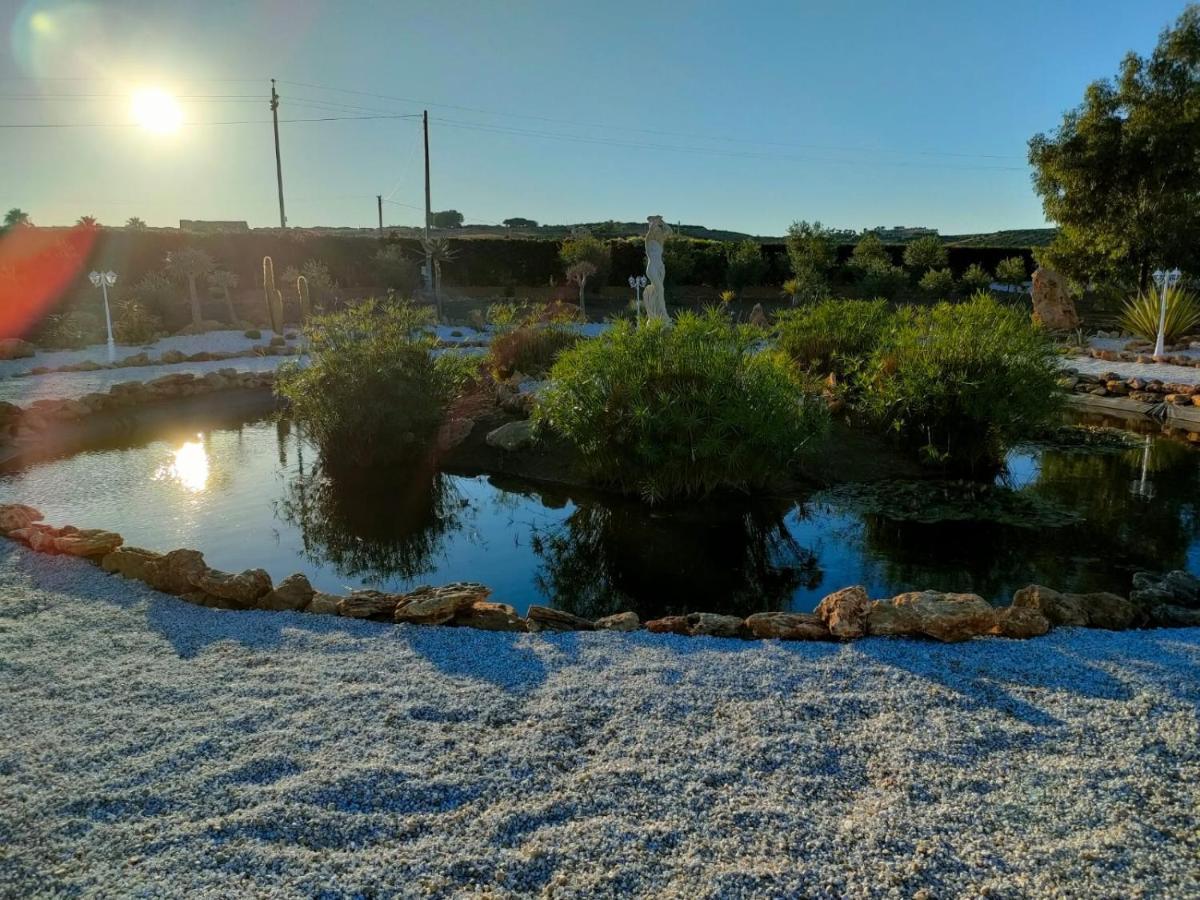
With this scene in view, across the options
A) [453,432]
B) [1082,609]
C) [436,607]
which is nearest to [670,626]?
[436,607]

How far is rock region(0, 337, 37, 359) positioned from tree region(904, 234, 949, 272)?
23769 millimetres

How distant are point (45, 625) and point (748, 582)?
3958 mm

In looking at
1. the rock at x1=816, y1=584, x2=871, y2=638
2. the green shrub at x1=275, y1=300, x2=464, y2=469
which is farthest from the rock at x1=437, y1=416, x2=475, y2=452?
the rock at x1=816, y1=584, x2=871, y2=638

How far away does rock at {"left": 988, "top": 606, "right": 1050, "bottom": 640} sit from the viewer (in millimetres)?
3906

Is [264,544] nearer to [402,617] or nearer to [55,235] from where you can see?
[402,617]

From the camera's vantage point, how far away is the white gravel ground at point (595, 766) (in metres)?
2.29

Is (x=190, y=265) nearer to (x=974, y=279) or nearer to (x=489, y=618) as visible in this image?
(x=489, y=618)

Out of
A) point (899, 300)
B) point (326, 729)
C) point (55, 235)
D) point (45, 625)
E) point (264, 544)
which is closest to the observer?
point (326, 729)

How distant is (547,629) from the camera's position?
4262 mm

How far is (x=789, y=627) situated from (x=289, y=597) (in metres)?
2.62

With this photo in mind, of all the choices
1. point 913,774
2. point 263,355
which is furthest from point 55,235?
point 913,774

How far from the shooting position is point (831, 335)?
34.7ft

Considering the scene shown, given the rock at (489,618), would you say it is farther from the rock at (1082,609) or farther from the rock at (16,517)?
the rock at (16,517)

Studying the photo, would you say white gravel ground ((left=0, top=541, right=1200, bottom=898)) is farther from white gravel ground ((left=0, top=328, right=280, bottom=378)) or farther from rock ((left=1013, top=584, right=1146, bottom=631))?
white gravel ground ((left=0, top=328, right=280, bottom=378))
